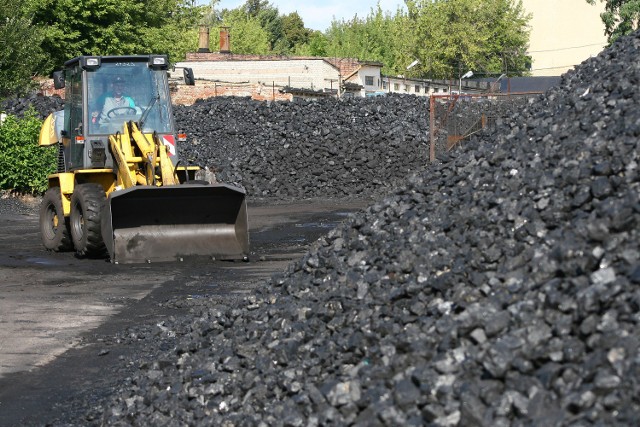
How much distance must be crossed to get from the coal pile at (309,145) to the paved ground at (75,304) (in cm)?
919

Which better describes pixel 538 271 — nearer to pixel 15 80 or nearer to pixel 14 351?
pixel 14 351

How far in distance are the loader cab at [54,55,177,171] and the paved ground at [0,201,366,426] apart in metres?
1.82

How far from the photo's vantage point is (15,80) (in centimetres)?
3438

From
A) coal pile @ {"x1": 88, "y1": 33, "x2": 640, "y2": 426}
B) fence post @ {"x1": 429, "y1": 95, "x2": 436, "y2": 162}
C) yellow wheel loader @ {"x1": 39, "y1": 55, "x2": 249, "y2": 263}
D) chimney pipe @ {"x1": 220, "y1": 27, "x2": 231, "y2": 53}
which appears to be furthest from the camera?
chimney pipe @ {"x1": 220, "y1": 27, "x2": 231, "y2": 53}

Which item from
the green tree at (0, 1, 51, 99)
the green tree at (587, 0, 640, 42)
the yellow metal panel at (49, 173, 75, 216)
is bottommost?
the yellow metal panel at (49, 173, 75, 216)

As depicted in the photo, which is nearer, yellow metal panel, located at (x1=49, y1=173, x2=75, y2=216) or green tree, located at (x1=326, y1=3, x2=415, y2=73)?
yellow metal panel, located at (x1=49, y1=173, x2=75, y2=216)

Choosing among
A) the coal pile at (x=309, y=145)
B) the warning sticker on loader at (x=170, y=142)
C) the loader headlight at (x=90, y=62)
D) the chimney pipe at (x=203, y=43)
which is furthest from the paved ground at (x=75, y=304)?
the chimney pipe at (x=203, y=43)

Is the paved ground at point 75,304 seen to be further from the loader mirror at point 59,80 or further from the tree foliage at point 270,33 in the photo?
the tree foliage at point 270,33

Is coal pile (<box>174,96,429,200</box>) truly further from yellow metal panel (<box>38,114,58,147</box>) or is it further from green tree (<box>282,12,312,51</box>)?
green tree (<box>282,12,312,51</box>)

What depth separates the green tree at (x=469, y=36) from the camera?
80.4 meters

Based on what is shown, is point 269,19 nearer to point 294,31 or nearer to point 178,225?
point 294,31

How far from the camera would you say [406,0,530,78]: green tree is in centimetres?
8038

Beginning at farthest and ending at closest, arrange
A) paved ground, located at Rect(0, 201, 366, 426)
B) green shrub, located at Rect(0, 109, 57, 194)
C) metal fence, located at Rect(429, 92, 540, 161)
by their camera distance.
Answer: green shrub, located at Rect(0, 109, 57, 194)
metal fence, located at Rect(429, 92, 540, 161)
paved ground, located at Rect(0, 201, 366, 426)

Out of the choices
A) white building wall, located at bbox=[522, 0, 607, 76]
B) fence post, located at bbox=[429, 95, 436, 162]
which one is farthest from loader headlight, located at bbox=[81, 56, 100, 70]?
white building wall, located at bbox=[522, 0, 607, 76]
